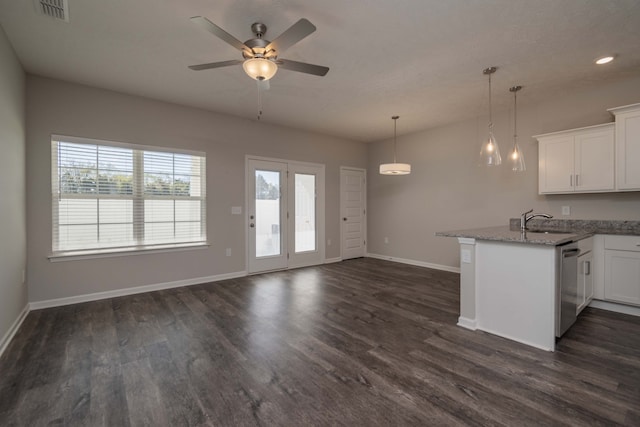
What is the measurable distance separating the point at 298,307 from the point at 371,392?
1.71 metres

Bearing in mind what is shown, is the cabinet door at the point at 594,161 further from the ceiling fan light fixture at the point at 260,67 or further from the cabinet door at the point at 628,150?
the ceiling fan light fixture at the point at 260,67

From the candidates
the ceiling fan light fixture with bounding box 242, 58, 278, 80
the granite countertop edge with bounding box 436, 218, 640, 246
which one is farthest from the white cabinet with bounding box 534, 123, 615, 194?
the ceiling fan light fixture with bounding box 242, 58, 278, 80

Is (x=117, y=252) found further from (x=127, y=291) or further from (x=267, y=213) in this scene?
(x=267, y=213)

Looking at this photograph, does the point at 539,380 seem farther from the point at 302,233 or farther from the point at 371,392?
the point at 302,233

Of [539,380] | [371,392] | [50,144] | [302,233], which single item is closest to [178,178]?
[50,144]

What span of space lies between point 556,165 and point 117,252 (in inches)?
237

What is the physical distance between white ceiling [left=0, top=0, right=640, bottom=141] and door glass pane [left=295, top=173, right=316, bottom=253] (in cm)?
185

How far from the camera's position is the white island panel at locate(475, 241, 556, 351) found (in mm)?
2535

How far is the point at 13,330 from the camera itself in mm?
2809

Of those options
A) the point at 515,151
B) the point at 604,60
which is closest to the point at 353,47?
the point at 515,151

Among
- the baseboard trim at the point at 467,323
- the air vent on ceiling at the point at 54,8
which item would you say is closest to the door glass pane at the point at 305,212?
the baseboard trim at the point at 467,323

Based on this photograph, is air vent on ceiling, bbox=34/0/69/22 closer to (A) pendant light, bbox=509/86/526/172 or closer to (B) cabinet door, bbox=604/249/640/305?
(A) pendant light, bbox=509/86/526/172

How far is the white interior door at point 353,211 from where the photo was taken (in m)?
6.64

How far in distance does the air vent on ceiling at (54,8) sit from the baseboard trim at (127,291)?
3129 mm
